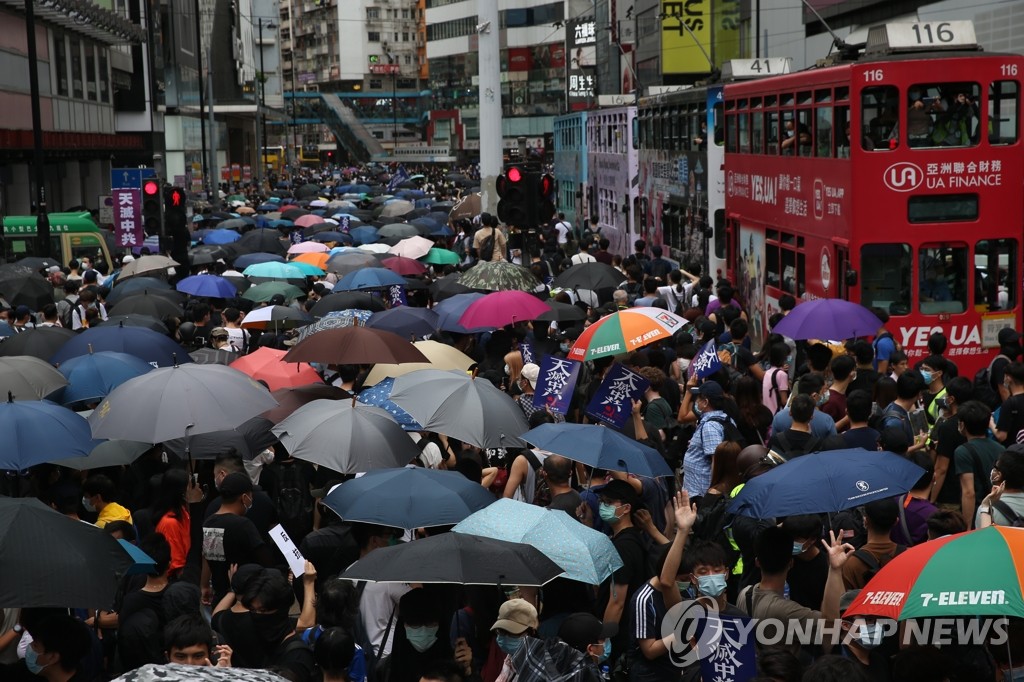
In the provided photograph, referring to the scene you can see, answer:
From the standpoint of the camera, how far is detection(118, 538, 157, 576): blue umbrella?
630 centimetres

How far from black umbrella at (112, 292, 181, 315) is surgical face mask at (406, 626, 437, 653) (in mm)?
9890

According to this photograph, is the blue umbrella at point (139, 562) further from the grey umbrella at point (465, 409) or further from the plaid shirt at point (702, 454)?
the plaid shirt at point (702, 454)

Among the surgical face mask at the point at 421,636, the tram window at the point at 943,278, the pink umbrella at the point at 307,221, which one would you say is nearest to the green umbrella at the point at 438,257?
the pink umbrella at the point at 307,221

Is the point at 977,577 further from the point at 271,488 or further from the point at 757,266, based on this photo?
the point at 757,266

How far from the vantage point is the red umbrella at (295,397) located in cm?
968

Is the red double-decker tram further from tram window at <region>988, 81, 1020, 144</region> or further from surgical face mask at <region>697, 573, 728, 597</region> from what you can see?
surgical face mask at <region>697, 573, 728, 597</region>

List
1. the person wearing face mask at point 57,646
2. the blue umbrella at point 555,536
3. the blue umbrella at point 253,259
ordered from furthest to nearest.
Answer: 1. the blue umbrella at point 253,259
2. the blue umbrella at point 555,536
3. the person wearing face mask at point 57,646

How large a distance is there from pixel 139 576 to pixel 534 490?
261cm

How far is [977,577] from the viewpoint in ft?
15.2

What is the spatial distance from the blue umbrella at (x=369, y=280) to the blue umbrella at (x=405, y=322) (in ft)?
9.52

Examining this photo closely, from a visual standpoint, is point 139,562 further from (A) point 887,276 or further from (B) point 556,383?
(A) point 887,276

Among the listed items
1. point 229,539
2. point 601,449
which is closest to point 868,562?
point 601,449

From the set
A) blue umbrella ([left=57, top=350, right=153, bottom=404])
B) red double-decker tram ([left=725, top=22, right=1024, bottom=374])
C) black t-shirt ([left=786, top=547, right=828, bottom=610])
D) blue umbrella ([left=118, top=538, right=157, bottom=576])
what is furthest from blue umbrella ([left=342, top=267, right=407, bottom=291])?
black t-shirt ([left=786, top=547, right=828, bottom=610])

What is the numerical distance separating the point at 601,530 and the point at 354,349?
12.8 feet
